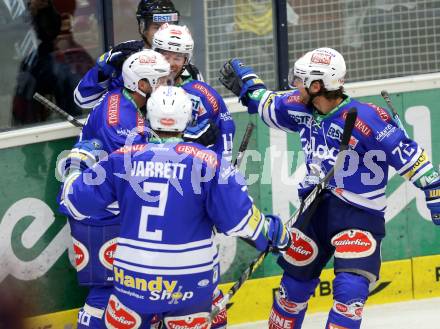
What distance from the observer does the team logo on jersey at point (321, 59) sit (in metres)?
5.92

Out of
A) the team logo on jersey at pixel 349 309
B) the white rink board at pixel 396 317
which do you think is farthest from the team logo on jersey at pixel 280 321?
the white rink board at pixel 396 317

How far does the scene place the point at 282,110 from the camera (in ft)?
20.5

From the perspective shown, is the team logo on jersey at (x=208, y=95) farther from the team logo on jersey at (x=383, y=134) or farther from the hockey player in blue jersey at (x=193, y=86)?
the team logo on jersey at (x=383, y=134)

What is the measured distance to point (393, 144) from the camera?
582 cm

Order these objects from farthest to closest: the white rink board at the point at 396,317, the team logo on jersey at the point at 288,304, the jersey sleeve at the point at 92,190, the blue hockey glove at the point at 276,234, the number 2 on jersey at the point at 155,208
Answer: the white rink board at the point at 396,317 < the team logo on jersey at the point at 288,304 < the blue hockey glove at the point at 276,234 < the jersey sleeve at the point at 92,190 < the number 2 on jersey at the point at 155,208

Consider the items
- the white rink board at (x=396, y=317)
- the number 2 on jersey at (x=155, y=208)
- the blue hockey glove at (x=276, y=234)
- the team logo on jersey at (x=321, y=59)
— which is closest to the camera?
the number 2 on jersey at (x=155, y=208)

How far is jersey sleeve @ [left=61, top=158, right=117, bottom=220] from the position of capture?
5.18 m

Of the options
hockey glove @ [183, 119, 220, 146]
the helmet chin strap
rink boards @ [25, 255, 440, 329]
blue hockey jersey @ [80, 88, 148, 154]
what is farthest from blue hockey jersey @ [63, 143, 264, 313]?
rink boards @ [25, 255, 440, 329]

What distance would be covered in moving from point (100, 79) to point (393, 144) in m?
1.44

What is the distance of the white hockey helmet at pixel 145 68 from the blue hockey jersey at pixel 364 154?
0.69 m

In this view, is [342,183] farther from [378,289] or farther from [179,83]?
[378,289]

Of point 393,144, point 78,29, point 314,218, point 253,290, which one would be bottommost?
point 253,290

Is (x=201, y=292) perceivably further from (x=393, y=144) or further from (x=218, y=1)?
(x=218, y=1)

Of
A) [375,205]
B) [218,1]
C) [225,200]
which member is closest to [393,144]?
[375,205]
